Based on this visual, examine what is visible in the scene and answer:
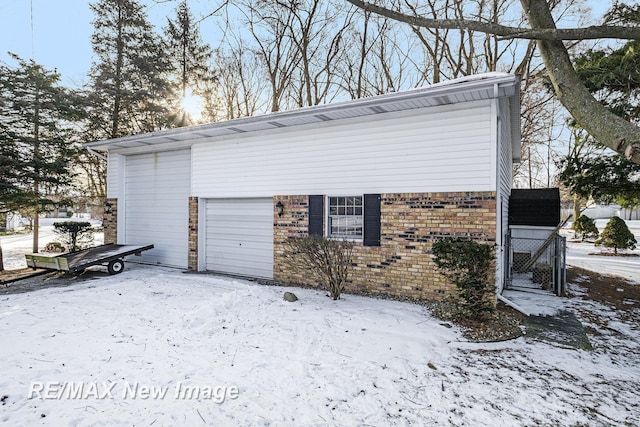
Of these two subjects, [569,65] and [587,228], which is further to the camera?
[587,228]

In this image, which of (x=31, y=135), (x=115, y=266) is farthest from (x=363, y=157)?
(x=31, y=135)

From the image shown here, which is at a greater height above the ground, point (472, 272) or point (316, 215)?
point (316, 215)

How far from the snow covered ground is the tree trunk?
2.57m

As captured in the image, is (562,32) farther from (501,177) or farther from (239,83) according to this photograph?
(239,83)

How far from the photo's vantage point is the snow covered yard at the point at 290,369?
2844 millimetres

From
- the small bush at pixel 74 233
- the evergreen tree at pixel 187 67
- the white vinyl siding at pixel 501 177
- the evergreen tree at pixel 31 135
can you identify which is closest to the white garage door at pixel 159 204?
the evergreen tree at pixel 31 135

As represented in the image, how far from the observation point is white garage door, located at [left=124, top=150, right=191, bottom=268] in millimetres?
9789

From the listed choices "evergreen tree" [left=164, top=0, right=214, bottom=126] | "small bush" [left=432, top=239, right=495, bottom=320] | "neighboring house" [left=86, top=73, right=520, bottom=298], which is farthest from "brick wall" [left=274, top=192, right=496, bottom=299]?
"evergreen tree" [left=164, top=0, right=214, bottom=126]

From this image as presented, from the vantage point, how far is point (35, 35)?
28.0ft

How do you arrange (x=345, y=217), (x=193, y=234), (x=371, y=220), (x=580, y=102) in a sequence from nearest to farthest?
(x=580, y=102)
(x=371, y=220)
(x=345, y=217)
(x=193, y=234)

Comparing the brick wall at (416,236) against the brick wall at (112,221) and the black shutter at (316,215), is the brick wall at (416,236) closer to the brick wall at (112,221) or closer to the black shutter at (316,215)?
the black shutter at (316,215)

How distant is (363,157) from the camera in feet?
22.8

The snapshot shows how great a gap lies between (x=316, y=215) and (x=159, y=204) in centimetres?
575

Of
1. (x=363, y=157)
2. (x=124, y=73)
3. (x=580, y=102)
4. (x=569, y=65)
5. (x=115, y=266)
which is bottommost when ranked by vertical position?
(x=115, y=266)
